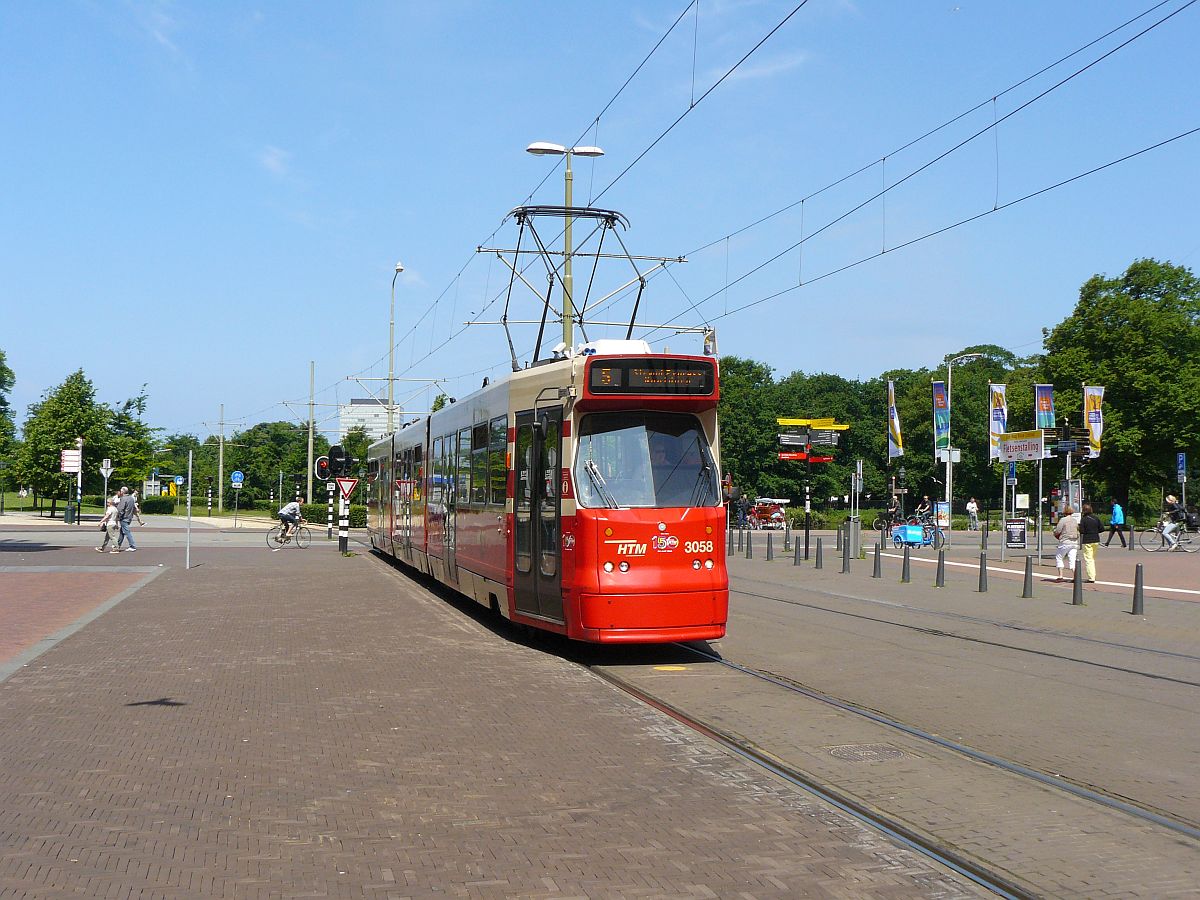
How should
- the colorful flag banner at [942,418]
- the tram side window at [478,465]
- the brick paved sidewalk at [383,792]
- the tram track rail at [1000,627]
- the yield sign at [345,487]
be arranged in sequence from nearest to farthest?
the brick paved sidewalk at [383,792] < the tram track rail at [1000,627] < the tram side window at [478,465] < the yield sign at [345,487] < the colorful flag banner at [942,418]

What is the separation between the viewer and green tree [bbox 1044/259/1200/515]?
186 feet

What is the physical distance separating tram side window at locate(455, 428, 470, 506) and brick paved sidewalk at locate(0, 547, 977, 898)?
4.60 meters

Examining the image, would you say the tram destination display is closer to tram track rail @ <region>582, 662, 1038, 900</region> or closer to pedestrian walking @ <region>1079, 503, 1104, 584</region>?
tram track rail @ <region>582, 662, 1038, 900</region>

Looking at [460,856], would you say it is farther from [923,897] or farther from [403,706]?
[403,706]

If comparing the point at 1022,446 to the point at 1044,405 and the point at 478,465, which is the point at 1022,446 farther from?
the point at 478,465

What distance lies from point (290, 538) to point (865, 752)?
33275 mm

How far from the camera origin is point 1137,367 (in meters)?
57.3

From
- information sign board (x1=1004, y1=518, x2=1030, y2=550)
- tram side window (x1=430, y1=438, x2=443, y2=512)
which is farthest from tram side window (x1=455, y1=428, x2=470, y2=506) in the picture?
information sign board (x1=1004, y1=518, x2=1030, y2=550)

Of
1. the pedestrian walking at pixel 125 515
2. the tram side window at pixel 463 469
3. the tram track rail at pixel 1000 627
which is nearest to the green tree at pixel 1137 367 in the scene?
the tram track rail at pixel 1000 627

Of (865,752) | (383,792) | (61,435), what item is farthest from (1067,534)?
(61,435)

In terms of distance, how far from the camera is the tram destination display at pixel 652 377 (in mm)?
12070

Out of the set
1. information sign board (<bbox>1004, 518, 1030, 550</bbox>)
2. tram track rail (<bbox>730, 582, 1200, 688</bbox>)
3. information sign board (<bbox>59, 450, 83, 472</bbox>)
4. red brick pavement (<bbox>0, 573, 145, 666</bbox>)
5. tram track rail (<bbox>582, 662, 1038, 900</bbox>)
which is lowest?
tram track rail (<bbox>730, 582, 1200, 688</bbox>)

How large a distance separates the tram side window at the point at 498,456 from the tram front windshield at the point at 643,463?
202 centimetres

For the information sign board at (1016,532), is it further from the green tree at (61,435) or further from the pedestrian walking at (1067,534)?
the green tree at (61,435)
